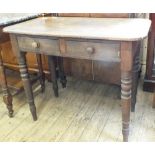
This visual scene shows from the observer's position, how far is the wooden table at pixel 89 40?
1195 mm

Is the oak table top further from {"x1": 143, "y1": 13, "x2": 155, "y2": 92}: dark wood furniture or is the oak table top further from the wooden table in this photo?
{"x1": 143, "y1": 13, "x2": 155, "y2": 92}: dark wood furniture

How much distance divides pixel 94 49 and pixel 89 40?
2.2 inches

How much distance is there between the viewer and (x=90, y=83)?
236 cm

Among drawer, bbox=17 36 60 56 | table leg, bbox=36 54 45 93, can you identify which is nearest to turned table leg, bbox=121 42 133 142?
drawer, bbox=17 36 60 56

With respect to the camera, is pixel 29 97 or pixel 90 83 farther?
pixel 90 83

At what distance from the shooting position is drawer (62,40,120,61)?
122 cm

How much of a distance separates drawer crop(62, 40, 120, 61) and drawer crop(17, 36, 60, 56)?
→ 8cm

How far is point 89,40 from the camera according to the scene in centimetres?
126

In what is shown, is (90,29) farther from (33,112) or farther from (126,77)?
(33,112)

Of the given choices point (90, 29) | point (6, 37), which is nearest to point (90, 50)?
point (90, 29)
